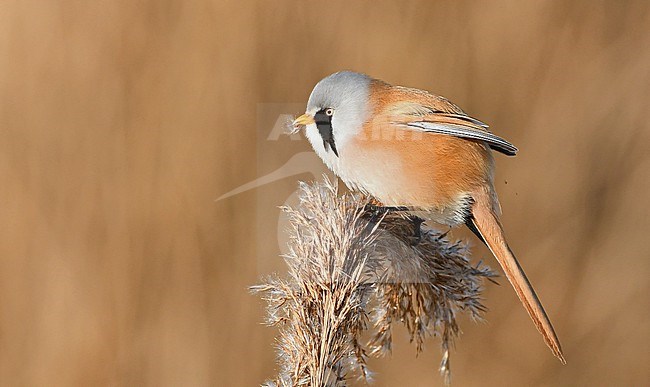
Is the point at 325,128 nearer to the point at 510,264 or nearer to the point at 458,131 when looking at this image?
the point at 458,131

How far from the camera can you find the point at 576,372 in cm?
426

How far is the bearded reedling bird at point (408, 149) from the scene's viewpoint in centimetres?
225

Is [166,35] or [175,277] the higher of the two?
[166,35]

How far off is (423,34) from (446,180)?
1.98 metres

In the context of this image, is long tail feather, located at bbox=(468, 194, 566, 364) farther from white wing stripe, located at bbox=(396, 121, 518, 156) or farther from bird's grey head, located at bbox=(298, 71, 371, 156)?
bird's grey head, located at bbox=(298, 71, 371, 156)

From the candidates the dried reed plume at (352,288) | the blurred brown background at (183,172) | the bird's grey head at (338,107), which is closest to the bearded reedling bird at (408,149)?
the bird's grey head at (338,107)

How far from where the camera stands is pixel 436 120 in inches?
93.4

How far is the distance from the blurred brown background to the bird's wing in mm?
1184

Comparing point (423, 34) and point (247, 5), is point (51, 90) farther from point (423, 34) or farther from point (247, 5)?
point (423, 34)

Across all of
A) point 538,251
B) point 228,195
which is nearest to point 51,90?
point 228,195

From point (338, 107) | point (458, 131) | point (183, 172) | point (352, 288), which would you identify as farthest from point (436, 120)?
point (183, 172)

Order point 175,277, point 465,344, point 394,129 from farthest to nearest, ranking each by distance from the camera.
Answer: point 465,344 < point 175,277 < point 394,129

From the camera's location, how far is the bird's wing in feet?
7.55

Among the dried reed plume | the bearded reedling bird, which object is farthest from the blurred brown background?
the dried reed plume
